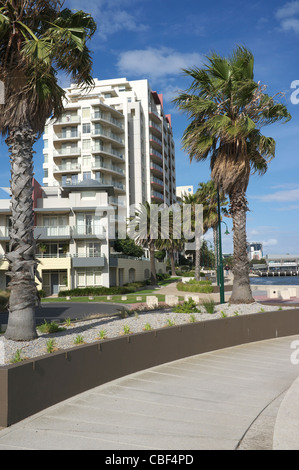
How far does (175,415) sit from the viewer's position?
6.79 m

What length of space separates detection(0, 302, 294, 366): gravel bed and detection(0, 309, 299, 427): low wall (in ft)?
2.89

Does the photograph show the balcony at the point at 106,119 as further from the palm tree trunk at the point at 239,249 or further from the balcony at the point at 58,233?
the palm tree trunk at the point at 239,249

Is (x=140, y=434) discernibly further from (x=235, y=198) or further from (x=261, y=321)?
(x=235, y=198)

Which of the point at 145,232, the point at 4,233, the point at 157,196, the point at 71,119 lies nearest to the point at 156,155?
the point at 157,196

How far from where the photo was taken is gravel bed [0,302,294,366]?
8977mm

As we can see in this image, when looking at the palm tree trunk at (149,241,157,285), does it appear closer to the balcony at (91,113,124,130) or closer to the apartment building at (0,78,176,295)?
the apartment building at (0,78,176,295)

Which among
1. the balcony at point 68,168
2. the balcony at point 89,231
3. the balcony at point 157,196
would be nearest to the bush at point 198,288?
the balcony at point 89,231

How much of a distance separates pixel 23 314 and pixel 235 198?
1194 cm

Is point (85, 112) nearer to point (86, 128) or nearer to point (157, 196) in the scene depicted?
point (86, 128)

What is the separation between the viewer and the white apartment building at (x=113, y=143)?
72.6 meters

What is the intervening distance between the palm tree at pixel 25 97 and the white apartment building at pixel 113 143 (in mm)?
57353

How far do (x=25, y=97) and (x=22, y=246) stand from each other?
147 inches

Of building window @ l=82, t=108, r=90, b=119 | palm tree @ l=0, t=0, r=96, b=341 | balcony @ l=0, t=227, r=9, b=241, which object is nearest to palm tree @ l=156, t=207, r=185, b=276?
balcony @ l=0, t=227, r=9, b=241

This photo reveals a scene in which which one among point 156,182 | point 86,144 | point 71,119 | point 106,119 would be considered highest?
point 71,119
